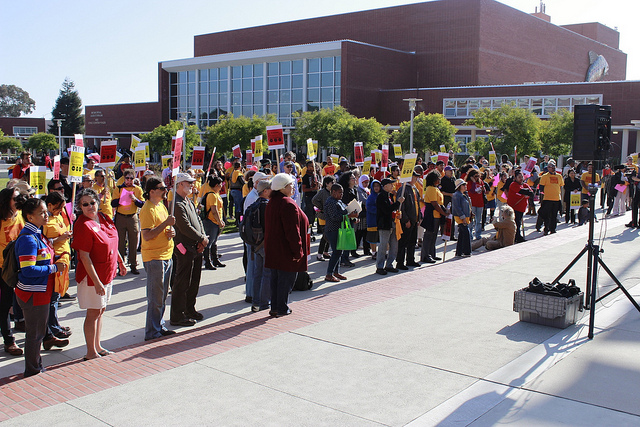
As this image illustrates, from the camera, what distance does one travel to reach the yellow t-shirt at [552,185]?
1576cm

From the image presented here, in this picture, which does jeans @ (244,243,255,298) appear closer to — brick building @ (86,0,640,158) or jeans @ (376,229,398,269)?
jeans @ (376,229,398,269)

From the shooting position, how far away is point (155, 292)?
22.1 feet

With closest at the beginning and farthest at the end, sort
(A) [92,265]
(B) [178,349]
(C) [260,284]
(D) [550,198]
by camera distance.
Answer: (A) [92,265], (B) [178,349], (C) [260,284], (D) [550,198]

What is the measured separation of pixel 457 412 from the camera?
4656mm

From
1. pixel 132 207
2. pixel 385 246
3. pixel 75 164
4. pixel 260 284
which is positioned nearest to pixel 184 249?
pixel 260 284

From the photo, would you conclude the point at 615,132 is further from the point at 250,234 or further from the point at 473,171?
the point at 250,234

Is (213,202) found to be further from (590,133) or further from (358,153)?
(358,153)

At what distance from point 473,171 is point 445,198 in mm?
1256

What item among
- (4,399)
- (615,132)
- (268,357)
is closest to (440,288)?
(268,357)

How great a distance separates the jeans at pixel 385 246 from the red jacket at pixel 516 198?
18.5 ft

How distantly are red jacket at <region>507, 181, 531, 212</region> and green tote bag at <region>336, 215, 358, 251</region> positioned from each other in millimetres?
6729

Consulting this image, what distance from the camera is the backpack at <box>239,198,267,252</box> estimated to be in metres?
7.92

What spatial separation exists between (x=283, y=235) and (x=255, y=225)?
0.81 metres

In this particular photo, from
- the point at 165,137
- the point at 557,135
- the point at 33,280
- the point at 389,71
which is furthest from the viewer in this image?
the point at 389,71
